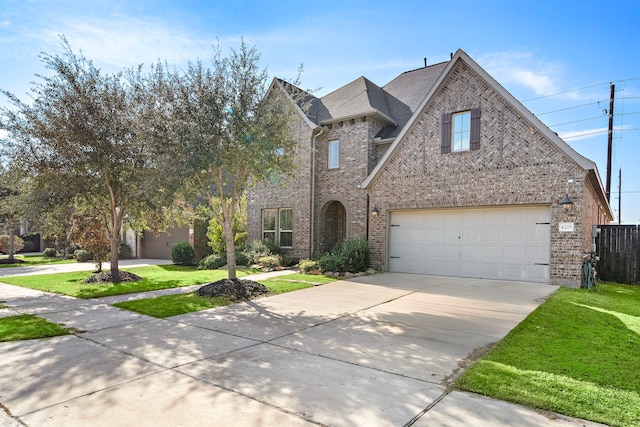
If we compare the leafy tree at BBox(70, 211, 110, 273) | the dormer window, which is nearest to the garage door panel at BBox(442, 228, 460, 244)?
the dormer window

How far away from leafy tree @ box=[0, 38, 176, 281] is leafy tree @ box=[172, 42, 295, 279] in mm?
1141

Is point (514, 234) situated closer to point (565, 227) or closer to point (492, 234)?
point (492, 234)

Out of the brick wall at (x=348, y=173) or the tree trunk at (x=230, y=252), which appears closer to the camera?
the tree trunk at (x=230, y=252)

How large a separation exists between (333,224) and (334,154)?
A: 10.3 feet

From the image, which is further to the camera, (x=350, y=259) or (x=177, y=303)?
(x=350, y=259)

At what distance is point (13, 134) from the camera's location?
9.80 metres

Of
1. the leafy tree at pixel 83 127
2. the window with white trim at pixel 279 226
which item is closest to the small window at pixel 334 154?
the window with white trim at pixel 279 226

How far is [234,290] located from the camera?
8.78 m

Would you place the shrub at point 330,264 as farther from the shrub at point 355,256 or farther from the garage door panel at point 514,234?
the garage door panel at point 514,234

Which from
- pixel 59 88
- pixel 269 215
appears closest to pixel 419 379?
pixel 59 88

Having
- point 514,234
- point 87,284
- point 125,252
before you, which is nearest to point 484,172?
point 514,234

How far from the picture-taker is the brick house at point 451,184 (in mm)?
10484

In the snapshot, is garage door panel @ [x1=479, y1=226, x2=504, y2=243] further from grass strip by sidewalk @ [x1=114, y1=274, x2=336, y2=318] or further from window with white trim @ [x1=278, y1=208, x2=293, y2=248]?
window with white trim @ [x1=278, y1=208, x2=293, y2=248]

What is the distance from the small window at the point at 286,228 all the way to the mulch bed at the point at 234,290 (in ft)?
23.5
